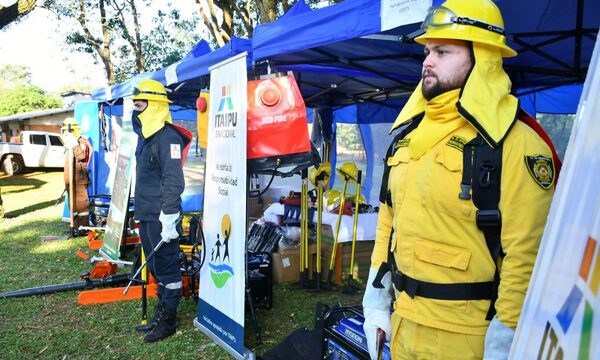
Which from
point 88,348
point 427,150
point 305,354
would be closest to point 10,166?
point 88,348

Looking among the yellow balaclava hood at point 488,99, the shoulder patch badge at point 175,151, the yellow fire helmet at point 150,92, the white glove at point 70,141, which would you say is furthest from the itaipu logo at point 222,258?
the white glove at point 70,141

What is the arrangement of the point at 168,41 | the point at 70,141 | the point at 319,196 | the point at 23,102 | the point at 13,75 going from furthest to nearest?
the point at 13,75, the point at 23,102, the point at 168,41, the point at 70,141, the point at 319,196

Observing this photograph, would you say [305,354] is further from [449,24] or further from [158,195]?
[449,24]

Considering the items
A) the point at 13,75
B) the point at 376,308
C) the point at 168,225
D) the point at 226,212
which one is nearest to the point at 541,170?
the point at 376,308

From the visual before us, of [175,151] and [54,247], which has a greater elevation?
[175,151]

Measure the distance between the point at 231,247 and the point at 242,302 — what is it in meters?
0.45

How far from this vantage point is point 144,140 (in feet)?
13.7

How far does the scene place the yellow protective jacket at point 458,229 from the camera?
143 centimetres

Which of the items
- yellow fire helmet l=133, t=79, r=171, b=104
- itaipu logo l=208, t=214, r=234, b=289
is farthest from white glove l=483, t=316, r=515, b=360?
yellow fire helmet l=133, t=79, r=171, b=104

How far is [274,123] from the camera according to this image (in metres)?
3.81

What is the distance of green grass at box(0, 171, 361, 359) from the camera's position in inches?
157

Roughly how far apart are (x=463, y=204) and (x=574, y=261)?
0.87 meters

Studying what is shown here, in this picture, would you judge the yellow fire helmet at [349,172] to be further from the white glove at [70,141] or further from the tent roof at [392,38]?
the white glove at [70,141]

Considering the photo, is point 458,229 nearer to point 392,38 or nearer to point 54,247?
point 392,38
